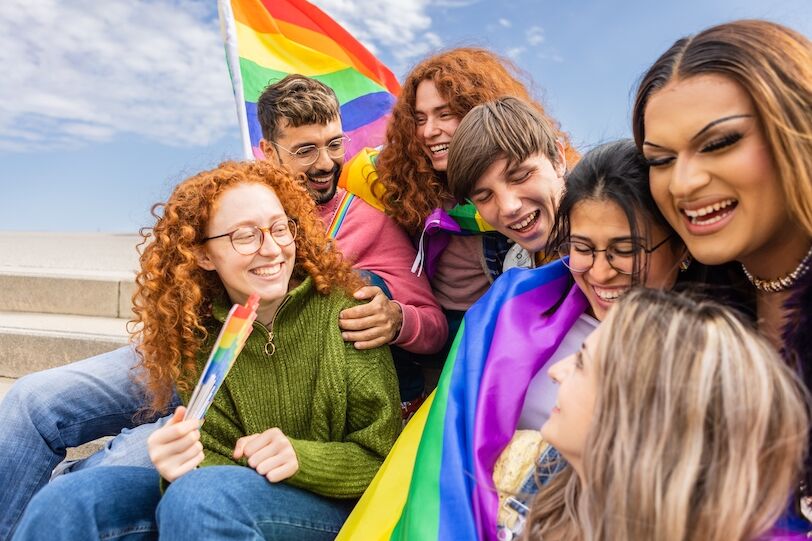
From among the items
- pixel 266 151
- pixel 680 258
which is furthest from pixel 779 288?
→ pixel 266 151

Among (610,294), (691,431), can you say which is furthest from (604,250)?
(691,431)

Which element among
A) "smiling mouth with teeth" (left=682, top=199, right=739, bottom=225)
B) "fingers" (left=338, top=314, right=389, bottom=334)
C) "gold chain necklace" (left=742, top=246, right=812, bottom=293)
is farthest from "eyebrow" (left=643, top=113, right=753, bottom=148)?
"fingers" (left=338, top=314, right=389, bottom=334)

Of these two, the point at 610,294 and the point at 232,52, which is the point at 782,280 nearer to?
the point at 610,294

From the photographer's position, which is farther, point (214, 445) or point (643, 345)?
point (214, 445)

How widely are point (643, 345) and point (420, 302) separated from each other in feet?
4.09

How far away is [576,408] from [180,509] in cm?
86

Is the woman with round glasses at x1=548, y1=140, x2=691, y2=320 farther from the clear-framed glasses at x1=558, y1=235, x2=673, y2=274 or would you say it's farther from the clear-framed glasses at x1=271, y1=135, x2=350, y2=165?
the clear-framed glasses at x1=271, y1=135, x2=350, y2=165

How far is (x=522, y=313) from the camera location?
173cm

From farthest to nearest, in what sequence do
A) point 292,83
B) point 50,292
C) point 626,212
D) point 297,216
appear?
1. point 50,292
2. point 292,83
3. point 297,216
4. point 626,212

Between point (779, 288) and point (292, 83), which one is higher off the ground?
point (292, 83)

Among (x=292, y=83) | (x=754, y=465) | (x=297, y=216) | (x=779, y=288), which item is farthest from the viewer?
(x=292, y=83)

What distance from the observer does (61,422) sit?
2010 millimetres

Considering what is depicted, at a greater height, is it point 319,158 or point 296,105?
point 296,105

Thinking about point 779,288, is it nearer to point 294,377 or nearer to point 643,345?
point 643,345
